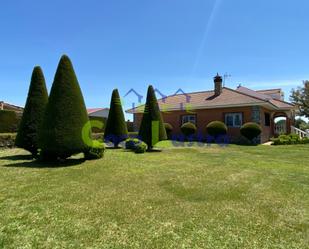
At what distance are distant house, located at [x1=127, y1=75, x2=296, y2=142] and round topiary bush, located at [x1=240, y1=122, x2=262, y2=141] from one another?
1.33m

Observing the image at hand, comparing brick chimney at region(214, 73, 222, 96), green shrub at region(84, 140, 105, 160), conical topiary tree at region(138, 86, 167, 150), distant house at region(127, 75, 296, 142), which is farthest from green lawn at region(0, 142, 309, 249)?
brick chimney at region(214, 73, 222, 96)

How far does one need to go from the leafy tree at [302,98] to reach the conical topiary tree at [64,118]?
3941 cm

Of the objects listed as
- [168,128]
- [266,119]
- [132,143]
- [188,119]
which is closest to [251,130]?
[266,119]

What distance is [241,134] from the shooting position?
19.8m

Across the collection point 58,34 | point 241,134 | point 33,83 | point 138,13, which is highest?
point 138,13

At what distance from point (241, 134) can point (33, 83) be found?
15.7m

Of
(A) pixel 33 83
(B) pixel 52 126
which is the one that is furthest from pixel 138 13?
(B) pixel 52 126

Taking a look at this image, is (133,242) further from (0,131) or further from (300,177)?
(0,131)

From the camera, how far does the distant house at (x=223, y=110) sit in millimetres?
20469

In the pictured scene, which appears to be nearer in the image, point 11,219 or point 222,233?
point 222,233

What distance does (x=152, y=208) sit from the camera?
4.88 m

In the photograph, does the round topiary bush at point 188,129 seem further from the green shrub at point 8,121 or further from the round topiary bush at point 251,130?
the green shrub at point 8,121

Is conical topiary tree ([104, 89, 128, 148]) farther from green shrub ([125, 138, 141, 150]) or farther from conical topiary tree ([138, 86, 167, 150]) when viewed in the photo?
conical topiary tree ([138, 86, 167, 150])

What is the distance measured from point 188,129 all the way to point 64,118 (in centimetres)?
1421
